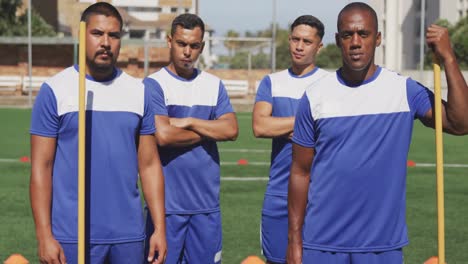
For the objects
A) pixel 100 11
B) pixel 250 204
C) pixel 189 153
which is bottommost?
pixel 250 204

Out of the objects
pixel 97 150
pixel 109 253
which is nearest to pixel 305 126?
pixel 97 150

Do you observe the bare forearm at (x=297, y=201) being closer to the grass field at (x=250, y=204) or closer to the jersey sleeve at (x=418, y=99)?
the jersey sleeve at (x=418, y=99)

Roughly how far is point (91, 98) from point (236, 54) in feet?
432

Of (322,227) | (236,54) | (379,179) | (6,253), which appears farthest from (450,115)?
(236,54)

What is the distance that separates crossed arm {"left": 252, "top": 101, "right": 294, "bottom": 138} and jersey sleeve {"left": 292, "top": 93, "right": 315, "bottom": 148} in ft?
6.12

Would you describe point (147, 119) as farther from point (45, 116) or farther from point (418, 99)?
point (418, 99)

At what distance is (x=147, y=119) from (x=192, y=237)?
1.66 m

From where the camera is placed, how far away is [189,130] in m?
6.53

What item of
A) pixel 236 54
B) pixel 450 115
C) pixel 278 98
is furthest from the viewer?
pixel 236 54

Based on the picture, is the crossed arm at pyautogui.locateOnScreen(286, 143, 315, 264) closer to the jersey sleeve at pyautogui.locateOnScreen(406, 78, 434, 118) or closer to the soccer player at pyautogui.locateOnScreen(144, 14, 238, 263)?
the jersey sleeve at pyautogui.locateOnScreen(406, 78, 434, 118)

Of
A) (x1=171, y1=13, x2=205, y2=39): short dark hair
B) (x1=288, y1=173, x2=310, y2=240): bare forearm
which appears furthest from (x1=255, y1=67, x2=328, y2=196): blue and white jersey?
(x1=288, y1=173, x2=310, y2=240): bare forearm

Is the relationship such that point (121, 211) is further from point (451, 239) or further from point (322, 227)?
point (451, 239)

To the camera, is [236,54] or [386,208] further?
[236,54]

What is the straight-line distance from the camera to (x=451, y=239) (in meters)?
10.7
